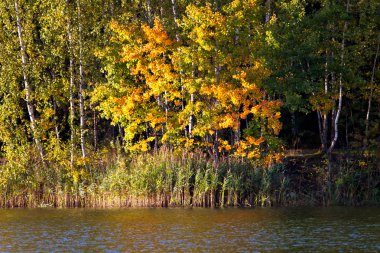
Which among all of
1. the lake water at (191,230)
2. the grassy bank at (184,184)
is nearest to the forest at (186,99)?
the grassy bank at (184,184)

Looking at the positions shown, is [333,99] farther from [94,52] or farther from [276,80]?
[94,52]

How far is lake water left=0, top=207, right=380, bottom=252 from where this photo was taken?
67.9ft

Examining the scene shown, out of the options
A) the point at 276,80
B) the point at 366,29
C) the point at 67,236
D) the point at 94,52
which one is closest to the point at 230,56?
the point at 276,80

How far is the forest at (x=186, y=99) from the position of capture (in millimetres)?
30672

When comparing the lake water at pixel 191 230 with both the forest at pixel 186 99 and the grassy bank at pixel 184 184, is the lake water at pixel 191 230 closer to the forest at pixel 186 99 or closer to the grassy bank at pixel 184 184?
the grassy bank at pixel 184 184

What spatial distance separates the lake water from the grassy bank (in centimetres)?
108

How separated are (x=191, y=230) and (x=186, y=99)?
11.9 meters

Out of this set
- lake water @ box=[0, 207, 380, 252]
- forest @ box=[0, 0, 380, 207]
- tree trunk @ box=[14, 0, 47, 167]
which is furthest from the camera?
tree trunk @ box=[14, 0, 47, 167]

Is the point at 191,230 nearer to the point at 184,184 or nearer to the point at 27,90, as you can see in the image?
the point at 184,184

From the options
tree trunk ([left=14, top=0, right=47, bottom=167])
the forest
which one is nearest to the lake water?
the forest

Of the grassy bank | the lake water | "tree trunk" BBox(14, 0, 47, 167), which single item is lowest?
the lake water

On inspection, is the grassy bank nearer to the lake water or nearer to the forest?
the forest

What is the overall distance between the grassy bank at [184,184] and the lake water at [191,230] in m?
1.08

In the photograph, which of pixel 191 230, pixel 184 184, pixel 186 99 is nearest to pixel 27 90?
pixel 186 99
